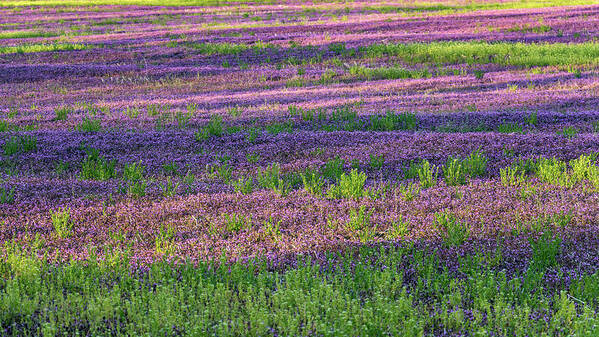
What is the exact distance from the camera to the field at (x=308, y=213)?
199 inches

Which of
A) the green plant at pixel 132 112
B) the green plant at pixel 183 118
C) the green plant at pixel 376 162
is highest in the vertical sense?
the green plant at pixel 376 162

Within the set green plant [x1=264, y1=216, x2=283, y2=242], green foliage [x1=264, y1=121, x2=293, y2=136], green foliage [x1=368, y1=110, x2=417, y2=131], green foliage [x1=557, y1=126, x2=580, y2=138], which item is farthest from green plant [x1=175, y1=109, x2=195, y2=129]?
green foliage [x1=557, y1=126, x2=580, y2=138]

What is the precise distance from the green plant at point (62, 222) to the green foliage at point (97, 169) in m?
1.86

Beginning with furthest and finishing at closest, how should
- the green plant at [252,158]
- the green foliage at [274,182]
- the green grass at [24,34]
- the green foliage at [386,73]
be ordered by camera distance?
the green grass at [24,34] < the green foliage at [386,73] < the green plant at [252,158] < the green foliage at [274,182]

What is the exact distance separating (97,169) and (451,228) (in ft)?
18.9

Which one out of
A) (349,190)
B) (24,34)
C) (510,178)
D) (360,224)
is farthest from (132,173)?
(24,34)

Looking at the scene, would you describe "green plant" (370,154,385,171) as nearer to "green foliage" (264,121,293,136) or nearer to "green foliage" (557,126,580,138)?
"green foliage" (264,121,293,136)

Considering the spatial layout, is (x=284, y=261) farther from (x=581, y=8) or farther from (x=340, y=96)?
(x=581, y=8)

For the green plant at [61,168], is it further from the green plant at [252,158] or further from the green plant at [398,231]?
the green plant at [398,231]

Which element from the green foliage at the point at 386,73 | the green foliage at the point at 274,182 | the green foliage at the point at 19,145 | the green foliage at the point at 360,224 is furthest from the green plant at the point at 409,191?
the green foliage at the point at 386,73

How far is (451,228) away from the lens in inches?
249

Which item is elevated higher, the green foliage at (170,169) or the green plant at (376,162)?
the green plant at (376,162)

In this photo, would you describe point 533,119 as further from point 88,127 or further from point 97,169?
point 88,127

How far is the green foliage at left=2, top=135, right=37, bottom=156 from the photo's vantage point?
11.2 m
